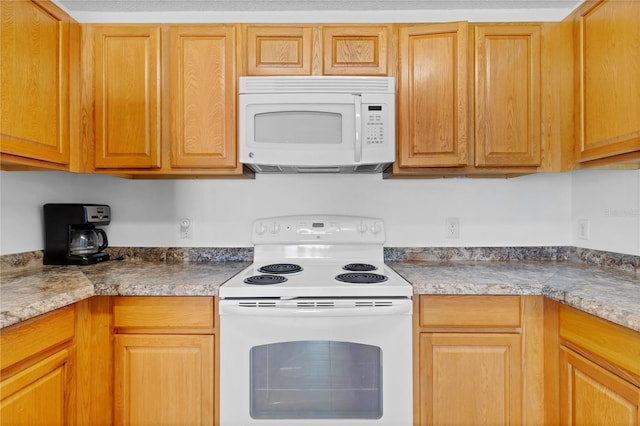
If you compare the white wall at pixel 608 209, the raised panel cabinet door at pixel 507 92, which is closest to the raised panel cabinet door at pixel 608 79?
the raised panel cabinet door at pixel 507 92

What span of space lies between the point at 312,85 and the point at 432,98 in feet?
1.95

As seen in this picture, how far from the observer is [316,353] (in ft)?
4.51

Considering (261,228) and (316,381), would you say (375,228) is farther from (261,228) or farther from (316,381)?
(316,381)

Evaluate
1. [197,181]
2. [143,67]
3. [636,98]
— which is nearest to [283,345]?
[197,181]

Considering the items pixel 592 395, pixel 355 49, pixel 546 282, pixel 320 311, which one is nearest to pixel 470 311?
pixel 546 282

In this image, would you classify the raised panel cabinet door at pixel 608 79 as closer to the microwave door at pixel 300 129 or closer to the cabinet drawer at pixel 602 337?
the cabinet drawer at pixel 602 337

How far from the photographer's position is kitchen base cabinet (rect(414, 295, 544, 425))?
4.58 ft

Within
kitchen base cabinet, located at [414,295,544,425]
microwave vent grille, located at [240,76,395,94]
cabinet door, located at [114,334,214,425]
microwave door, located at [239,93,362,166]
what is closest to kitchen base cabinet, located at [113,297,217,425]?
cabinet door, located at [114,334,214,425]

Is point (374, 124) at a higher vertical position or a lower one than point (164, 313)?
higher

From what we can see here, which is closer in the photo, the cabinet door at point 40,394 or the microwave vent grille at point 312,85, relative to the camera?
the cabinet door at point 40,394

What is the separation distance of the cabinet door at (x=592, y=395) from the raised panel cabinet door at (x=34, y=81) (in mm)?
2298

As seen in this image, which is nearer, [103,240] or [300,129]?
[300,129]

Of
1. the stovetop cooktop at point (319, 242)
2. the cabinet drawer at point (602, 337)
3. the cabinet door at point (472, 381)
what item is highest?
the stovetop cooktop at point (319, 242)

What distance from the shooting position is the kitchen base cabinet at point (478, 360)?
140 cm
